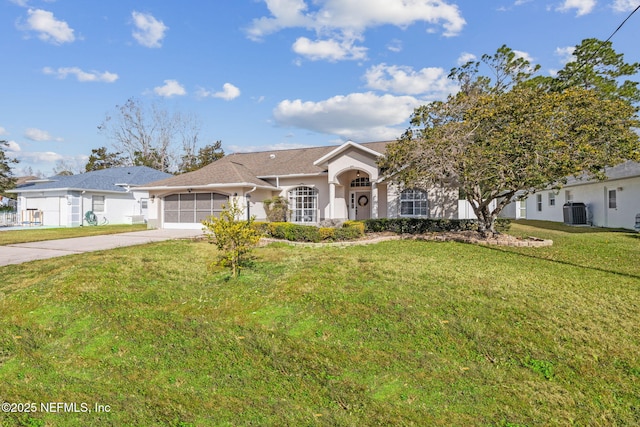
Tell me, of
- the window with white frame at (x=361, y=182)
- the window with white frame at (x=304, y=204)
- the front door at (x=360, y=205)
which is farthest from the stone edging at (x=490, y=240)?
the window with white frame at (x=304, y=204)

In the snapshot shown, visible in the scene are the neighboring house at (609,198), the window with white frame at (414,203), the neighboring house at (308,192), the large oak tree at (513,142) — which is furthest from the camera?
the neighboring house at (308,192)

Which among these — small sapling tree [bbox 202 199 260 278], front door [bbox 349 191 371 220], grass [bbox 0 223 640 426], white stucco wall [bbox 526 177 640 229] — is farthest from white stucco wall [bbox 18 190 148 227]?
white stucco wall [bbox 526 177 640 229]

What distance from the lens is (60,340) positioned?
5305 mm

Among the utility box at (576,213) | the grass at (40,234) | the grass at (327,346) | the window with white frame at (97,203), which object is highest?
the window with white frame at (97,203)

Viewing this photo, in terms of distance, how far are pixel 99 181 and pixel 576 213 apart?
1315 inches

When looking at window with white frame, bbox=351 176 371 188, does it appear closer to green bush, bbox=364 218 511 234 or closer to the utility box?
green bush, bbox=364 218 511 234

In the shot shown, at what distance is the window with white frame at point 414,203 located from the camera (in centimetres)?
1839

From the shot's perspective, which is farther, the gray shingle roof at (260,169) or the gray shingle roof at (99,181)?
the gray shingle roof at (99,181)

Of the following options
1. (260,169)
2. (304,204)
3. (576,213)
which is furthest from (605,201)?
(260,169)

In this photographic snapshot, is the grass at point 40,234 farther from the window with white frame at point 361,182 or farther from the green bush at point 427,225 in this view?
the green bush at point 427,225

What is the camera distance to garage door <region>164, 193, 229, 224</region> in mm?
20703

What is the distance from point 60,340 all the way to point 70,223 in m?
25.0

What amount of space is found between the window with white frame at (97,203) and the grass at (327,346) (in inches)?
853

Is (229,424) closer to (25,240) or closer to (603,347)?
(603,347)
